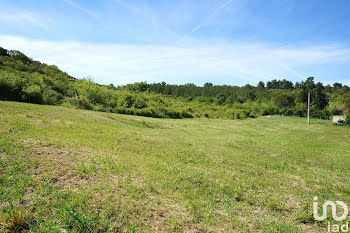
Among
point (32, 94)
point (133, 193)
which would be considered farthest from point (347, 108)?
point (32, 94)

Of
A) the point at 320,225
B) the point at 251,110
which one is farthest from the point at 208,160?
the point at 251,110

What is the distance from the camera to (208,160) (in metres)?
8.63

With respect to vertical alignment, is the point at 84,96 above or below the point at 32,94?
above

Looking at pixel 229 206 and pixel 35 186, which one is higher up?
pixel 35 186

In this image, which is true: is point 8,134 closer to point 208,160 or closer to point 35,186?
point 35,186

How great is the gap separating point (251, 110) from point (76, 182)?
7526 cm

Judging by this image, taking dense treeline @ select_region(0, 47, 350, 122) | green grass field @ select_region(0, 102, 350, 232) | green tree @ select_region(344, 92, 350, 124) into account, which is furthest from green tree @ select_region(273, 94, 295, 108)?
green grass field @ select_region(0, 102, 350, 232)

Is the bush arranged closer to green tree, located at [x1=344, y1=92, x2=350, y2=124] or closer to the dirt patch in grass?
the dirt patch in grass

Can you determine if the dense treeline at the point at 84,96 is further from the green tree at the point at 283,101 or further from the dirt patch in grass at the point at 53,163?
the dirt patch in grass at the point at 53,163

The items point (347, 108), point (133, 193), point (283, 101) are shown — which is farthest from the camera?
point (283, 101)

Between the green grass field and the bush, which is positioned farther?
the bush

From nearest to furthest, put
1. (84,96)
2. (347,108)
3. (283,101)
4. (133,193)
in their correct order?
(133,193) → (84,96) → (347,108) → (283,101)

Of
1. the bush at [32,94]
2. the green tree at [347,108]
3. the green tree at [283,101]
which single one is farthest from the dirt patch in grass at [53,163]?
the green tree at [283,101]

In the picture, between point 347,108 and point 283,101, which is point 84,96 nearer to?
point 347,108
